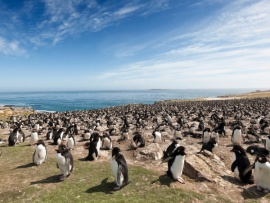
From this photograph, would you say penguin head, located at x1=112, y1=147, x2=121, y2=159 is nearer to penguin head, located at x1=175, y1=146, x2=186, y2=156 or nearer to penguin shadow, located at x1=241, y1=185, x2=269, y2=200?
penguin head, located at x1=175, y1=146, x2=186, y2=156

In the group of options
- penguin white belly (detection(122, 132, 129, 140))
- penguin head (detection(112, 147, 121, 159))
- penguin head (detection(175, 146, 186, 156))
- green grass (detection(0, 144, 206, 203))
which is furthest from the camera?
penguin white belly (detection(122, 132, 129, 140))

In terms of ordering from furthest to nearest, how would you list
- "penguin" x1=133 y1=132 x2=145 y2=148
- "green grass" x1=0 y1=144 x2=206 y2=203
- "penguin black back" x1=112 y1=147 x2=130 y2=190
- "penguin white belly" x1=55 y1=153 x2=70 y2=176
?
"penguin" x1=133 y1=132 x2=145 y2=148, "penguin white belly" x1=55 y1=153 x2=70 y2=176, "penguin black back" x1=112 y1=147 x2=130 y2=190, "green grass" x1=0 y1=144 x2=206 y2=203

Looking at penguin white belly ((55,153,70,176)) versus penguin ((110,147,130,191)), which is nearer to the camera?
penguin ((110,147,130,191))

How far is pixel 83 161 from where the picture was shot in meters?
15.0

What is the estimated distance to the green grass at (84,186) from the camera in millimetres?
9914

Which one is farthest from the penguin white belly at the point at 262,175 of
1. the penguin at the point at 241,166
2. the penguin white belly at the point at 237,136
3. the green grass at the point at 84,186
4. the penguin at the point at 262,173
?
the penguin white belly at the point at 237,136

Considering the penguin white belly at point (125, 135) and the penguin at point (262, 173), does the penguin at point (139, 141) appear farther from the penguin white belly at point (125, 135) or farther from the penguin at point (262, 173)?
the penguin at point (262, 173)

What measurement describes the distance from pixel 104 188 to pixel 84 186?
0.97 meters

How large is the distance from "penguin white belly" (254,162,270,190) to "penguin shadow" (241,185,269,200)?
1.06ft

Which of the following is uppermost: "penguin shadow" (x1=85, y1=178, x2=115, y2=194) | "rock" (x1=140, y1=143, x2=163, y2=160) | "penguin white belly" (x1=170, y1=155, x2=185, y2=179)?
"penguin white belly" (x1=170, y1=155, x2=185, y2=179)

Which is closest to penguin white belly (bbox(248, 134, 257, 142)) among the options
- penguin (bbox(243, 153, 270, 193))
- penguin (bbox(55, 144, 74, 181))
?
penguin (bbox(243, 153, 270, 193))

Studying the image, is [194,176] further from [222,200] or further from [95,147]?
[95,147]

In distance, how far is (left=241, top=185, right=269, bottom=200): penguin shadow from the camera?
10.8 metres

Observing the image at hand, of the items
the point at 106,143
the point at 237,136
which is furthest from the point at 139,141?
the point at 237,136
